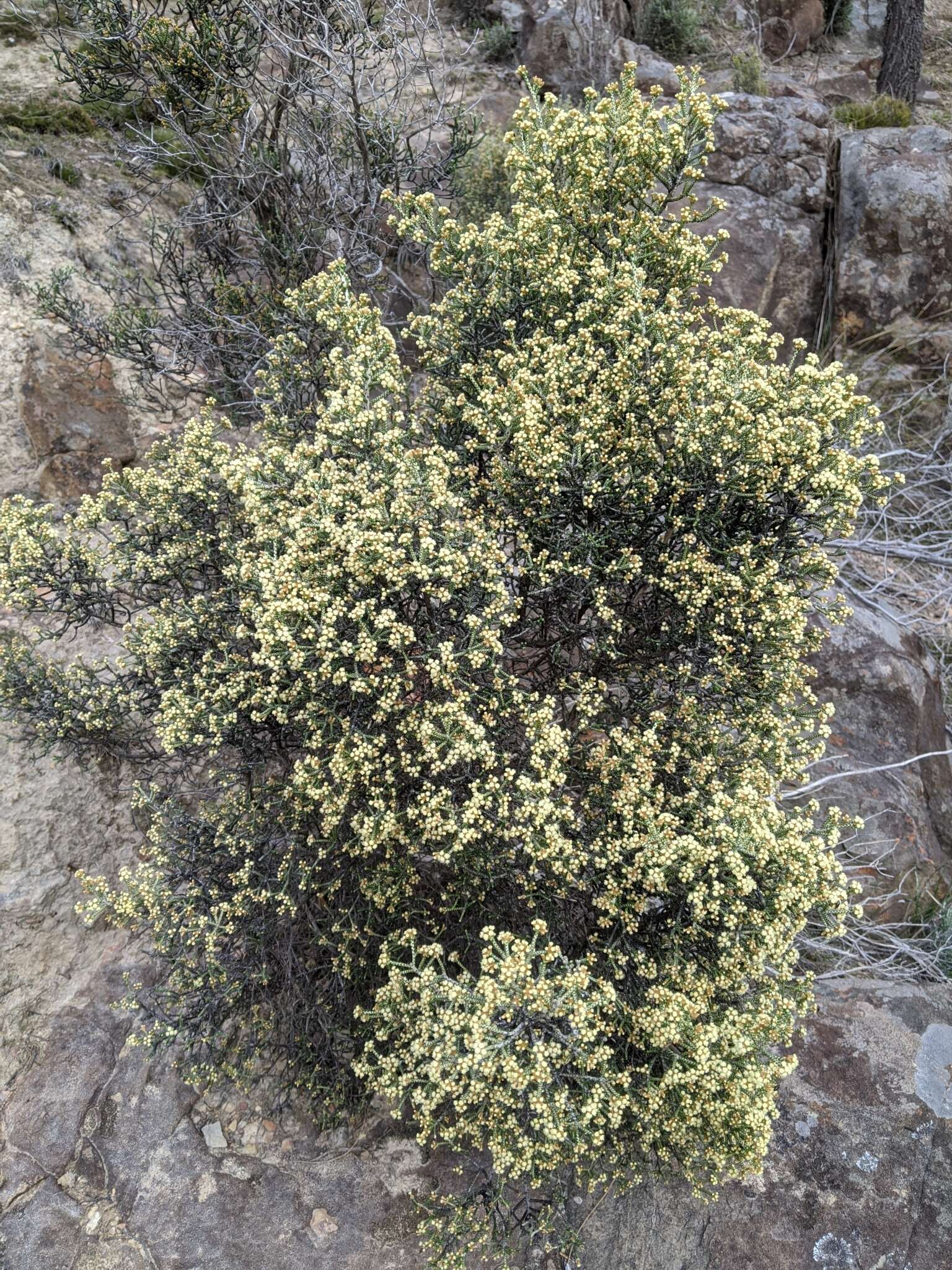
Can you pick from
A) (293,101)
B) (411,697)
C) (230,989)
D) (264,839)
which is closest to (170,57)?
(293,101)

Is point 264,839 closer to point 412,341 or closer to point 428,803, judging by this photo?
point 428,803

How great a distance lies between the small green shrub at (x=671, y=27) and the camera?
14.6 meters

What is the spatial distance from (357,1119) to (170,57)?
31.7ft

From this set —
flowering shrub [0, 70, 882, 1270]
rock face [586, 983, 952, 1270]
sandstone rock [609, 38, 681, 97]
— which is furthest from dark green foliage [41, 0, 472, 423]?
rock face [586, 983, 952, 1270]

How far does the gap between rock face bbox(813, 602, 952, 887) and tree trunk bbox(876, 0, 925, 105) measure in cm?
1073

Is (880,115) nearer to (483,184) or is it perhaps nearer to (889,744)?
(483,184)

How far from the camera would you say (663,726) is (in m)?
5.34

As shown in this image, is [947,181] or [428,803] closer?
[428,803]

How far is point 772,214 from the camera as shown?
38.0ft

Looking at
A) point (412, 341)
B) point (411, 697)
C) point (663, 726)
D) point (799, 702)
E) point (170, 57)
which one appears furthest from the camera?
point (412, 341)

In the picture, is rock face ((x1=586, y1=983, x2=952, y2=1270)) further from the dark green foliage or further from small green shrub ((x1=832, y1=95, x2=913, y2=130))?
small green shrub ((x1=832, y1=95, x2=913, y2=130))

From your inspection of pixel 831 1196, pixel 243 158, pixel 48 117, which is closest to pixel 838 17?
pixel 243 158

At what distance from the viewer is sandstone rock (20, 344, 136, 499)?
875 cm

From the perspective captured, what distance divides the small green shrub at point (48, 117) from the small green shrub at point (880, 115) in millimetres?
11697
